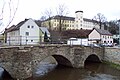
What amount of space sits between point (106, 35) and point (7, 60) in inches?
1969

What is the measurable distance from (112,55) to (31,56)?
49.4ft

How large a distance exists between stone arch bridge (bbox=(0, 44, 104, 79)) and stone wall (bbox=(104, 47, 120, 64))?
411cm

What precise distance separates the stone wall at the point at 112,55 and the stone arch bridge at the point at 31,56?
4.11 metres

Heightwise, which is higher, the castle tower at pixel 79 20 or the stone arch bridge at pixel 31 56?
the castle tower at pixel 79 20

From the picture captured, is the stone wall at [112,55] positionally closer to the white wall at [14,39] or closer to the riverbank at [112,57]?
the riverbank at [112,57]

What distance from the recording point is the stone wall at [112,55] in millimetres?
29172

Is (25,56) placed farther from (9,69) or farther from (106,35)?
(106,35)

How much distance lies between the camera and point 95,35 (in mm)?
62094

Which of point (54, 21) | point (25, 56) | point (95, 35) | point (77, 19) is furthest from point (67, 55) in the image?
point (77, 19)

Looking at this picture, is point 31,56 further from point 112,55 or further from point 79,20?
point 79,20

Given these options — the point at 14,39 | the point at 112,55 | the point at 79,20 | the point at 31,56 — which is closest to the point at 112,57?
the point at 112,55

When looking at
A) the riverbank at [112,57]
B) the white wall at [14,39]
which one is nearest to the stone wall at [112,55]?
the riverbank at [112,57]

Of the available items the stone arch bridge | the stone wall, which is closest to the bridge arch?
the stone arch bridge

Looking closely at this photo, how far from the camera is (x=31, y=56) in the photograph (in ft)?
64.3
